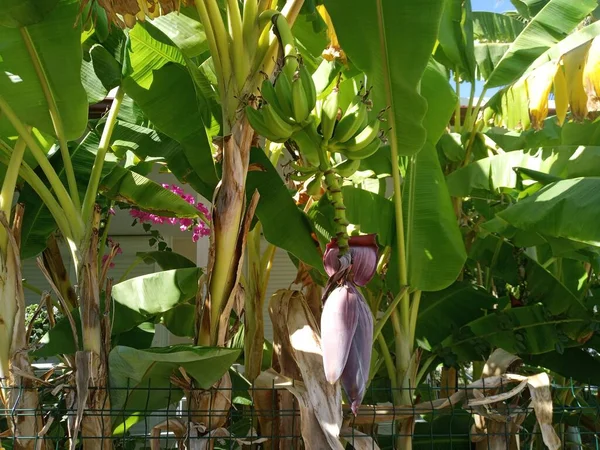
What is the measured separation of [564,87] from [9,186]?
6.98 ft

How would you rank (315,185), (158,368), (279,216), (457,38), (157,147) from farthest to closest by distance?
(457,38), (157,147), (279,216), (158,368), (315,185)

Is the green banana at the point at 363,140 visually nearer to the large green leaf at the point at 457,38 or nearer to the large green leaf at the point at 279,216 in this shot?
the large green leaf at the point at 279,216

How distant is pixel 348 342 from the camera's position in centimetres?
138

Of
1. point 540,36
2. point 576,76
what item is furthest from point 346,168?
point 540,36

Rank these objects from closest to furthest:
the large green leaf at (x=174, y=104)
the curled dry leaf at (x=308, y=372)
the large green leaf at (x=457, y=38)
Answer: the curled dry leaf at (x=308, y=372)
the large green leaf at (x=174, y=104)
the large green leaf at (x=457, y=38)

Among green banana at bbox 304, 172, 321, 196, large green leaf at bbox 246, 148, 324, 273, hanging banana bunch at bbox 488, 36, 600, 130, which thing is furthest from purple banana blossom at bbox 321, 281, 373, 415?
hanging banana bunch at bbox 488, 36, 600, 130

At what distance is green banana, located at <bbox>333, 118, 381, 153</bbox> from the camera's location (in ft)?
5.57

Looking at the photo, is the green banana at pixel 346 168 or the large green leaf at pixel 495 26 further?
the large green leaf at pixel 495 26

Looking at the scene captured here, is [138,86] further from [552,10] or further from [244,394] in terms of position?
[552,10]

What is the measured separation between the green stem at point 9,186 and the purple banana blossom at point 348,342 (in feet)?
4.10

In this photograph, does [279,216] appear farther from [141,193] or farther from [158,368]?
[141,193]

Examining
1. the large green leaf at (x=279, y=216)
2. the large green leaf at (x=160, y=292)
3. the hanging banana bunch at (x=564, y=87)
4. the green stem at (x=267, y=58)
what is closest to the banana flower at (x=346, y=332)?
the large green leaf at (x=279, y=216)

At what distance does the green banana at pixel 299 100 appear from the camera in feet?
5.05

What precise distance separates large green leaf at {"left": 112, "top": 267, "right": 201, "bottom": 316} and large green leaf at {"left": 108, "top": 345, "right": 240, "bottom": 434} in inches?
15.2
